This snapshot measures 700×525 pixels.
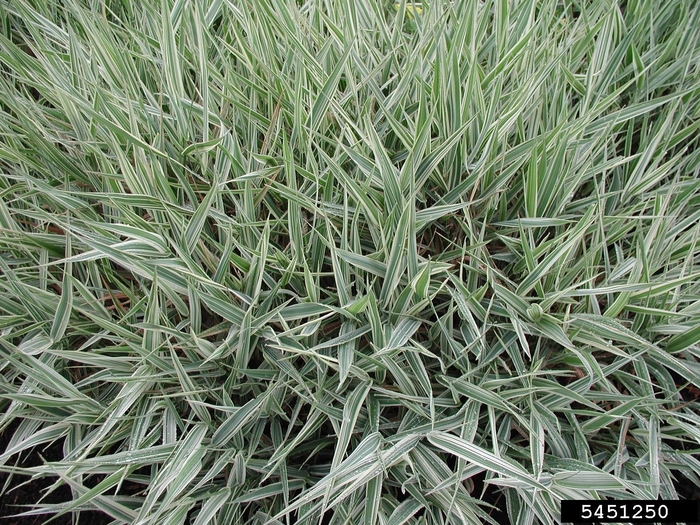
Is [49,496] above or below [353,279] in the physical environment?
below

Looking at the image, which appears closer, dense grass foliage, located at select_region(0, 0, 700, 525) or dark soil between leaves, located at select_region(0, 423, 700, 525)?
→ dense grass foliage, located at select_region(0, 0, 700, 525)

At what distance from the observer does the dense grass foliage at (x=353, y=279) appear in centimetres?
91

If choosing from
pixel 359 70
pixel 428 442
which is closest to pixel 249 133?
pixel 359 70

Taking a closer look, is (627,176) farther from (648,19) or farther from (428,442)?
(428,442)

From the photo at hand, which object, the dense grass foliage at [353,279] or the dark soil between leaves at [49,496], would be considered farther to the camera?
the dark soil between leaves at [49,496]

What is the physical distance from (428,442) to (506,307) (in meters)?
0.28

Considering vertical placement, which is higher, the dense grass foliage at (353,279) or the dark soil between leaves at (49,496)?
the dense grass foliage at (353,279)

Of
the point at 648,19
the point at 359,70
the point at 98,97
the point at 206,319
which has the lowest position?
the point at 206,319

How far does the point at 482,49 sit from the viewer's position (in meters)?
1.23

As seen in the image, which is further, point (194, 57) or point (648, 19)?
point (648, 19)

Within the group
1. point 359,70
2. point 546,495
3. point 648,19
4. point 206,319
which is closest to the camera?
point 546,495

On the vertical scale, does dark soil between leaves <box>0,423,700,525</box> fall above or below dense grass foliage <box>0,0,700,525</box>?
below

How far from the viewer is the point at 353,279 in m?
1.05

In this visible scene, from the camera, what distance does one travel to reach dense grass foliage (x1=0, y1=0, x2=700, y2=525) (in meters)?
0.91
